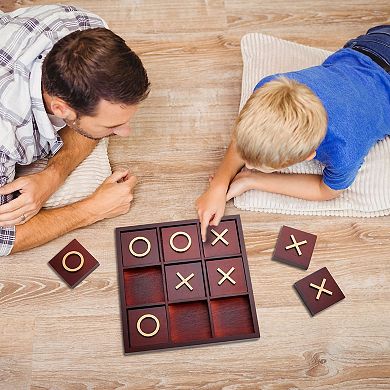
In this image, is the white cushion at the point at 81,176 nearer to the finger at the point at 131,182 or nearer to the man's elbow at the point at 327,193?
the finger at the point at 131,182

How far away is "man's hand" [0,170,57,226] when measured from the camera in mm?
1302

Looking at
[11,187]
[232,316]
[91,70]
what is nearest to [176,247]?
[232,316]

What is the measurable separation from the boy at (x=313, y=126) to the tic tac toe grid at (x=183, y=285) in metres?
0.07

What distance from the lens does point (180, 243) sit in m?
1.43

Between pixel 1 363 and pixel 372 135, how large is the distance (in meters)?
1.08

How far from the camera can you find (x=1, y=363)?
1321mm

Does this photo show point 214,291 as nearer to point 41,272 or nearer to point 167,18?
point 41,272

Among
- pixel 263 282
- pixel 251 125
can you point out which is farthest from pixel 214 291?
pixel 251 125

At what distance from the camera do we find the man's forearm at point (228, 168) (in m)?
1.45

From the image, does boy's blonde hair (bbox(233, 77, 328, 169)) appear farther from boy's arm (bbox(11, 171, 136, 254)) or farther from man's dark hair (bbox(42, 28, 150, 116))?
boy's arm (bbox(11, 171, 136, 254))

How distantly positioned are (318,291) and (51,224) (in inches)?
28.0

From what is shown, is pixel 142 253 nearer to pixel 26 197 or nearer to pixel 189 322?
pixel 189 322

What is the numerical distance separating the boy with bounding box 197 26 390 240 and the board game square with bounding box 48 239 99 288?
32 cm

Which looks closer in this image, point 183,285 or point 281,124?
point 281,124
